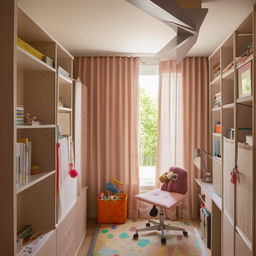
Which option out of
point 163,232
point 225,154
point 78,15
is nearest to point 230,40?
point 225,154

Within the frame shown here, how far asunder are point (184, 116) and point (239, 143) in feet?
6.13

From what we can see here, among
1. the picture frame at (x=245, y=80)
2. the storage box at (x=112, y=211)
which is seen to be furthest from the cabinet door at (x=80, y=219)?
the picture frame at (x=245, y=80)

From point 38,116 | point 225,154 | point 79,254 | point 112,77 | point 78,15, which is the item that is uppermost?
point 78,15

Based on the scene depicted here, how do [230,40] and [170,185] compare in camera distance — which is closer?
[230,40]

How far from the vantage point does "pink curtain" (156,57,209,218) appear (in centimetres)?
371

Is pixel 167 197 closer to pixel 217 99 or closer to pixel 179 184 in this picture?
pixel 179 184

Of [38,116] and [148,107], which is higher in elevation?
[148,107]

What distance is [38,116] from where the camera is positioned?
2.08m

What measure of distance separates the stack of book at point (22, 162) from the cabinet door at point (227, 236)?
1639 mm

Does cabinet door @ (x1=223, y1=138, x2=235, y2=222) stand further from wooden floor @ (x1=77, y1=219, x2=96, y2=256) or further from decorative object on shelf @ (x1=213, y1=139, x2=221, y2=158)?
wooden floor @ (x1=77, y1=219, x2=96, y2=256)

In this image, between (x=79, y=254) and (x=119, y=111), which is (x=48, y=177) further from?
(x=119, y=111)

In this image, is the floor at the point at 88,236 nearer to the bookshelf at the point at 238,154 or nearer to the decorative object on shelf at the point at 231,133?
the bookshelf at the point at 238,154

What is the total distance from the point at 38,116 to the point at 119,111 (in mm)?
1734

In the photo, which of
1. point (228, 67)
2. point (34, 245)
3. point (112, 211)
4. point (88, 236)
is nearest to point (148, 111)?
point (112, 211)
